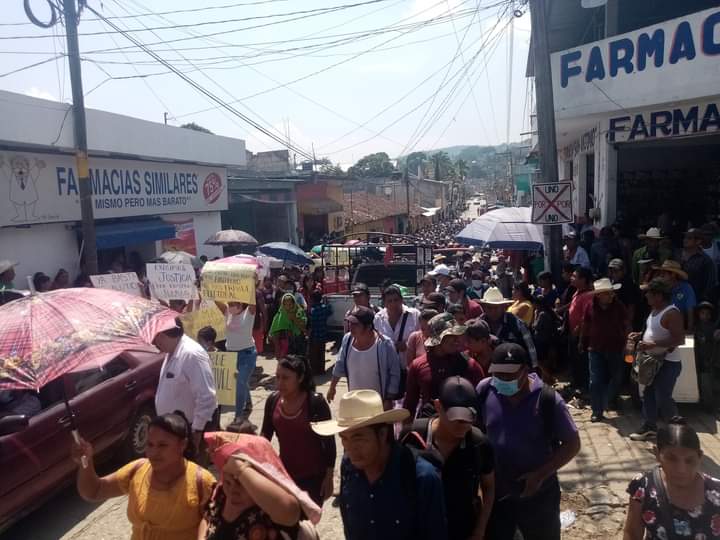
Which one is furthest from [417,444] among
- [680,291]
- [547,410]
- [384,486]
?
[680,291]

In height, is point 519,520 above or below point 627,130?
below

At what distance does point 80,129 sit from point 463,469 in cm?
948

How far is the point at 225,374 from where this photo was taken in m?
5.41

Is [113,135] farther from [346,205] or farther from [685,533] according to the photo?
[346,205]

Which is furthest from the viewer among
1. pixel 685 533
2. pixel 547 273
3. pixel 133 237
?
pixel 133 237

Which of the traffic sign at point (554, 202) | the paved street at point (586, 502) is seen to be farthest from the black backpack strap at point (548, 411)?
the traffic sign at point (554, 202)

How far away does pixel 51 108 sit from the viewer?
1192cm

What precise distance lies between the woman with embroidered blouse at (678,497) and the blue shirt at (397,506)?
35.6 inches

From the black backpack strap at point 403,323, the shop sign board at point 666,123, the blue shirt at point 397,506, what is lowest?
the blue shirt at point 397,506

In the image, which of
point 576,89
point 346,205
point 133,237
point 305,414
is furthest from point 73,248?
point 346,205

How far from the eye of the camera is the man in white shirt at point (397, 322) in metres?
5.59

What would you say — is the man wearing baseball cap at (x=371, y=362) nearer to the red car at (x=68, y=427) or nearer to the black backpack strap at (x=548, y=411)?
the black backpack strap at (x=548, y=411)

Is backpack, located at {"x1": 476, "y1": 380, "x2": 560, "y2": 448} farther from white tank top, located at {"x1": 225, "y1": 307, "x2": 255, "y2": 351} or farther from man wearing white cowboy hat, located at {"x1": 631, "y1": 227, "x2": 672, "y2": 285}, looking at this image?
man wearing white cowboy hat, located at {"x1": 631, "y1": 227, "x2": 672, "y2": 285}

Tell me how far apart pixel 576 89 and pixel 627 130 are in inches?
43.2
